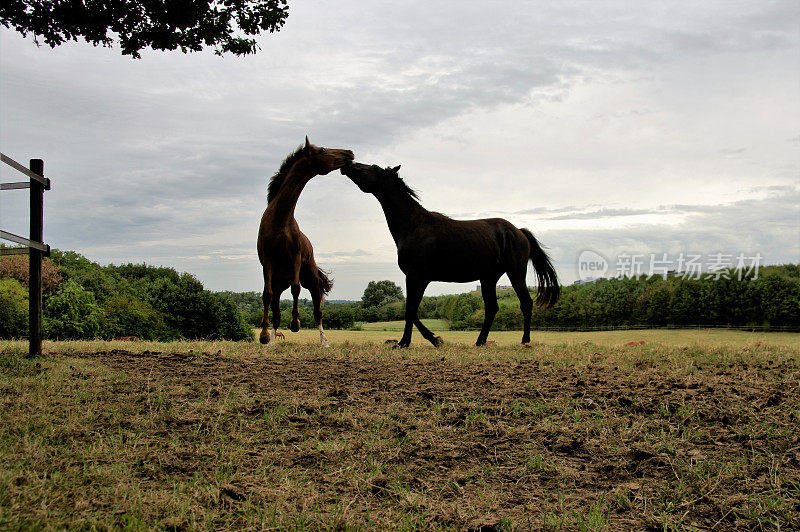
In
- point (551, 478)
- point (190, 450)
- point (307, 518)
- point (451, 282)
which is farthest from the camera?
point (451, 282)

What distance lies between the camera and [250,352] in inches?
349

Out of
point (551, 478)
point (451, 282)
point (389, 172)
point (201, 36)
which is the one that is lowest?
point (551, 478)

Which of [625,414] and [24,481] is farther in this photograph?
[625,414]

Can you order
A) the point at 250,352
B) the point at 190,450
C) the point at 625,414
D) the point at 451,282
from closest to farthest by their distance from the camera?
the point at 190,450 < the point at 625,414 < the point at 250,352 < the point at 451,282

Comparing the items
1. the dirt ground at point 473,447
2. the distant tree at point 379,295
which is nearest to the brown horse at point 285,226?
the dirt ground at point 473,447

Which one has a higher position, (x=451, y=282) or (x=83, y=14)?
(x=83, y=14)

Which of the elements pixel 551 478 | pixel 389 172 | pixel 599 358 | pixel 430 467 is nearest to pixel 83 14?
pixel 389 172

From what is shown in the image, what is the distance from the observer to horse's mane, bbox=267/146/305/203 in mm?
9453

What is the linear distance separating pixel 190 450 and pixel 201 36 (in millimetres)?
6146

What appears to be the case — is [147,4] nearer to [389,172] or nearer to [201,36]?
[201,36]

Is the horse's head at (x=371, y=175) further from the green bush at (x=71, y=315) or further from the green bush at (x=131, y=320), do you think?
the green bush at (x=131, y=320)

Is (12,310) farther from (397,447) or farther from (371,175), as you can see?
(397,447)

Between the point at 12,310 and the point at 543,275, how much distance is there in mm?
16684

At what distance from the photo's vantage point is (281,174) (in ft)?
32.1
